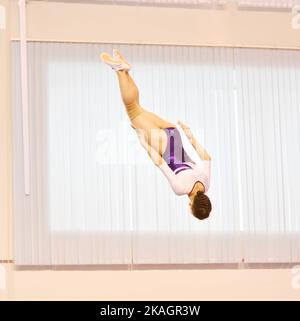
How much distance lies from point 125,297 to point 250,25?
2.79 metres

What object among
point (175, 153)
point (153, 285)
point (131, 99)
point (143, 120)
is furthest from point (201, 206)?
point (131, 99)

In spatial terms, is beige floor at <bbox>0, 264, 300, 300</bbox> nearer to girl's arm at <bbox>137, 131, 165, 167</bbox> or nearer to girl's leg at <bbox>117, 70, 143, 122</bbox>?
girl's arm at <bbox>137, 131, 165, 167</bbox>

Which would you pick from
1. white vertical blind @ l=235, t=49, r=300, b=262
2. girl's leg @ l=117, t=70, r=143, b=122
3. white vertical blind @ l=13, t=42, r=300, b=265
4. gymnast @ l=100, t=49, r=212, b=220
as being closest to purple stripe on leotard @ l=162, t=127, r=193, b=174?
gymnast @ l=100, t=49, r=212, b=220

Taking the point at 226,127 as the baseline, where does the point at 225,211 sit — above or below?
below

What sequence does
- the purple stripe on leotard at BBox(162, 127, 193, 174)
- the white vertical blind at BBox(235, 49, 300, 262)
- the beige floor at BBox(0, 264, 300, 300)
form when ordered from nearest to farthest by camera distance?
1. the beige floor at BBox(0, 264, 300, 300)
2. the purple stripe on leotard at BBox(162, 127, 193, 174)
3. the white vertical blind at BBox(235, 49, 300, 262)

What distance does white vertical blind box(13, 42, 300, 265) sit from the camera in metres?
6.65

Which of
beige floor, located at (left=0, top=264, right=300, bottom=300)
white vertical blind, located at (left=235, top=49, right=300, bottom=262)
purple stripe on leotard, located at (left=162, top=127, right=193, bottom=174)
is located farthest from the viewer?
white vertical blind, located at (left=235, top=49, right=300, bottom=262)

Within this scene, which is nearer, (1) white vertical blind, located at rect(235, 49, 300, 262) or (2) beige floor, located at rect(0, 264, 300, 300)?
(2) beige floor, located at rect(0, 264, 300, 300)

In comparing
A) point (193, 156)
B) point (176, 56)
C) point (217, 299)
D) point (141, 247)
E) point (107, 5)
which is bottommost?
point (217, 299)

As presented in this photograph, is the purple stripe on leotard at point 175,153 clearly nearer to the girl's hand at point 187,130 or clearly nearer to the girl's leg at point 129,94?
the girl's hand at point 187,130

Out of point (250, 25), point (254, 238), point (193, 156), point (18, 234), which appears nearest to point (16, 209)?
point (18, 234)

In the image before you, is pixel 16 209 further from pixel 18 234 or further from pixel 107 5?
pixel 107 5

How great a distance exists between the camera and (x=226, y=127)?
22.9 ft

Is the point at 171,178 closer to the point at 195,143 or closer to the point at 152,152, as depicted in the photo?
the point at 152,152
